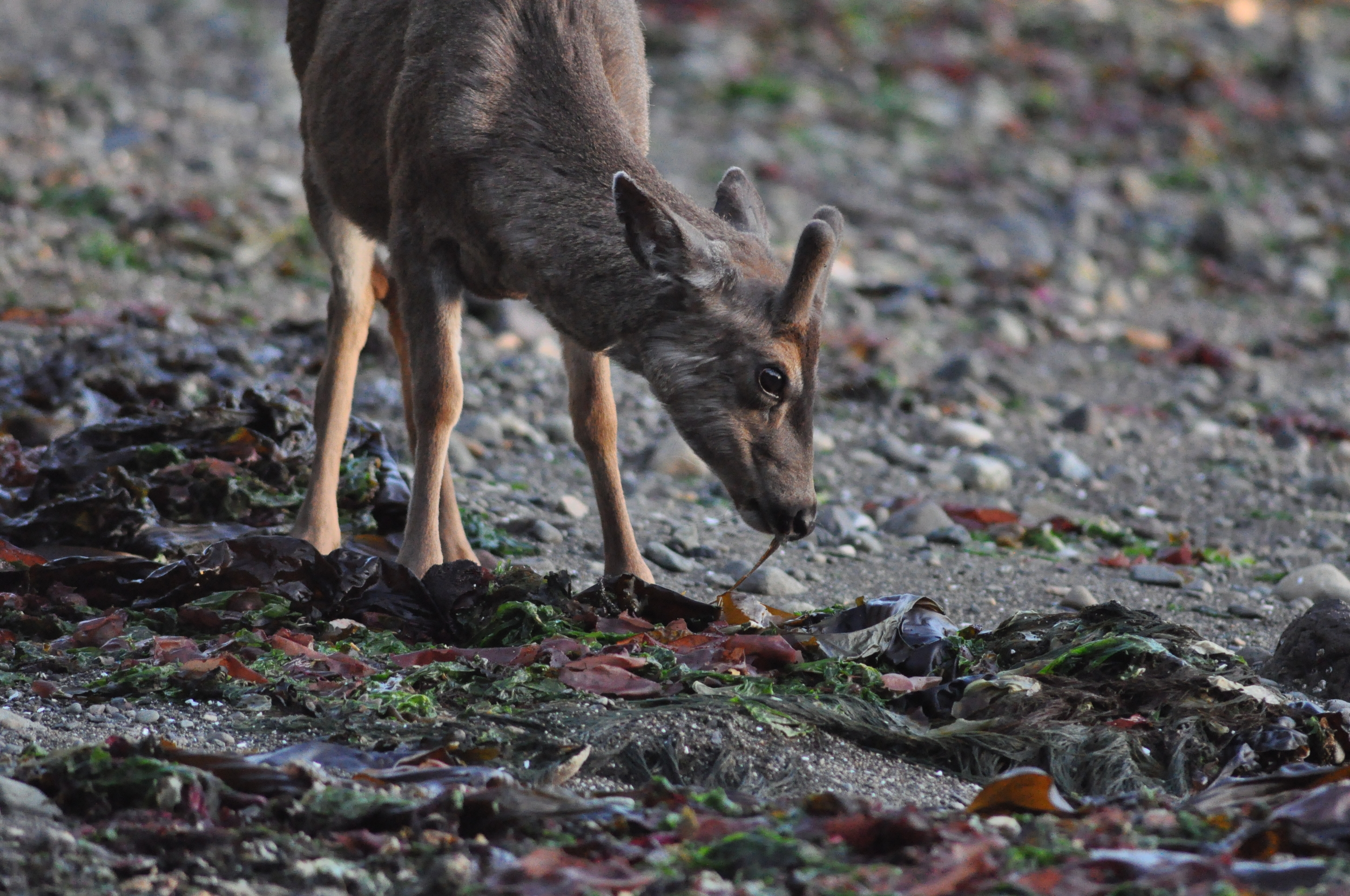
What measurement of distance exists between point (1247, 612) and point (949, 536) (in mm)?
1551

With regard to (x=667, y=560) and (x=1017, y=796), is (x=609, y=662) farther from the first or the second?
(x=667, y=560)

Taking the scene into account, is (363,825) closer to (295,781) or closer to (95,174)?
(295,781)

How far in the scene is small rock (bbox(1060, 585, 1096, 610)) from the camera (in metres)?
6.85

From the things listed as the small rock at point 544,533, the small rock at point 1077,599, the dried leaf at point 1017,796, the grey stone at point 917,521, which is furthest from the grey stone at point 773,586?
the dried leaf at point 1017,796

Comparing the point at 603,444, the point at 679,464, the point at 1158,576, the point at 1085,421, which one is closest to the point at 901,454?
the point at 679,464

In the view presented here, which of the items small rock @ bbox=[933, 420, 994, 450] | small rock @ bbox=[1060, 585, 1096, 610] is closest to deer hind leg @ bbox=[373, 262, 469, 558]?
small rock @ bbox=[1060, 585, 1096, 610]

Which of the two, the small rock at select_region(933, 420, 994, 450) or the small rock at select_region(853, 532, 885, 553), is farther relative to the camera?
the small rock at select_region(933, 420, 994, 450)

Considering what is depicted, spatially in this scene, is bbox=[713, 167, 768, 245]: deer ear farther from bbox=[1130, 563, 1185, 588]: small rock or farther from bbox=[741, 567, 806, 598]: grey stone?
bbox=[1130, 563, 1185, 588]: small rock

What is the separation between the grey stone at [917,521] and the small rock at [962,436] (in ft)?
6.20

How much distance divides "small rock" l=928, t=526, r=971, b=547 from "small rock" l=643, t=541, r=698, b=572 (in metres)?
1.42

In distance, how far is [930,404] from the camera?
35.8ft

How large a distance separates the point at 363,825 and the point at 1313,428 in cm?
870

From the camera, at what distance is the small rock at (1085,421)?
34.7 ft

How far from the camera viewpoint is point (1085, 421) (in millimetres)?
10609
